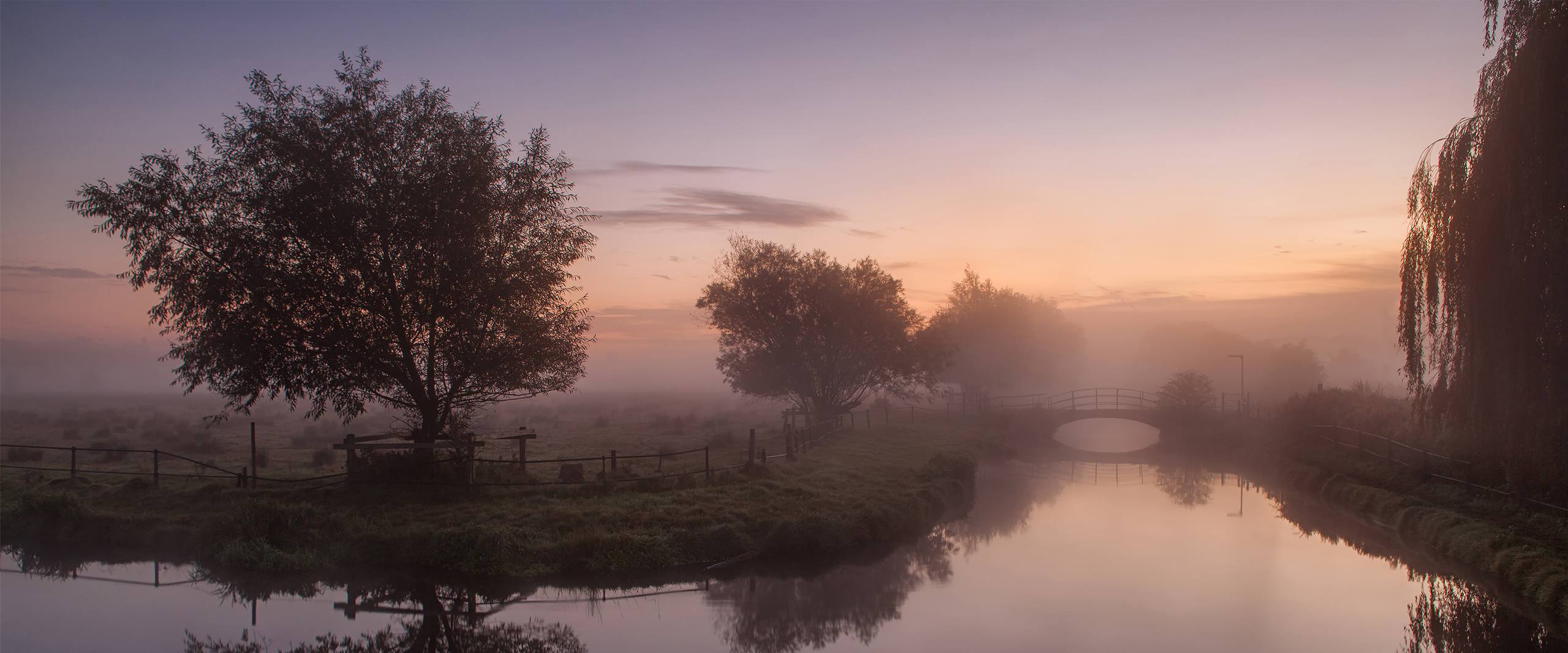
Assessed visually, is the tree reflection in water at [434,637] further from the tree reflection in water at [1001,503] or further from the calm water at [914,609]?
the tree reflection in water at [1001,503]

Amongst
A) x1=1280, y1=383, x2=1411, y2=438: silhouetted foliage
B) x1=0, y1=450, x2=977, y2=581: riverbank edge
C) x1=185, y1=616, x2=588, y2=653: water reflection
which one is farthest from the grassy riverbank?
x1=1280, y1=383, x2=1411, y2=438: silhouetted foliage

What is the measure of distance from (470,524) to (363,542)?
7.11 ft

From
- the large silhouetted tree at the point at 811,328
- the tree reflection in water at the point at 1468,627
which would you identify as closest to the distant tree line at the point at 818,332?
the large silhouetted tree at the point at 811,328

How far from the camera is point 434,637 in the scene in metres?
12.8

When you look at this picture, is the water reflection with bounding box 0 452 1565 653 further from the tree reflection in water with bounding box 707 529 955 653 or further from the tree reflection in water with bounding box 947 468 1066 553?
the tree reflection in water with bounding box 947 468 1066 553

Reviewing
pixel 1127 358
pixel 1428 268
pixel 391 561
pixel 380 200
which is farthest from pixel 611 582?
pixel 1127 358

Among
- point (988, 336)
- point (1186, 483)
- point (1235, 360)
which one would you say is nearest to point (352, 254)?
point (1186, 483)

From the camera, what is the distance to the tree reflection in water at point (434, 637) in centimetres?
1225

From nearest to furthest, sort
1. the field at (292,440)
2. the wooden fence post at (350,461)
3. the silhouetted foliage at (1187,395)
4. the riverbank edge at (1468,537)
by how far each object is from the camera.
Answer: the riverbank edge at (1468,537) < the wooden fence post at (350,461) < the field at (292,440) < the silhouetted foliage at (1187,395)

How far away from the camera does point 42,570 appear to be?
1595 cm

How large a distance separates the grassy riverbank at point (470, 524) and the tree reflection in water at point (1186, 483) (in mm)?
12543

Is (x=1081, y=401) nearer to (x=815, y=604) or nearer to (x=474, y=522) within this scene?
(x=815, y=604)

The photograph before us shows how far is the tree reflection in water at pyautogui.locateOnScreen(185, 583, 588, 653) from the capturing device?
12250mm

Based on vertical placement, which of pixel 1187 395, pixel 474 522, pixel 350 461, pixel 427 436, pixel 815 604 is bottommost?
pixel 815 604
